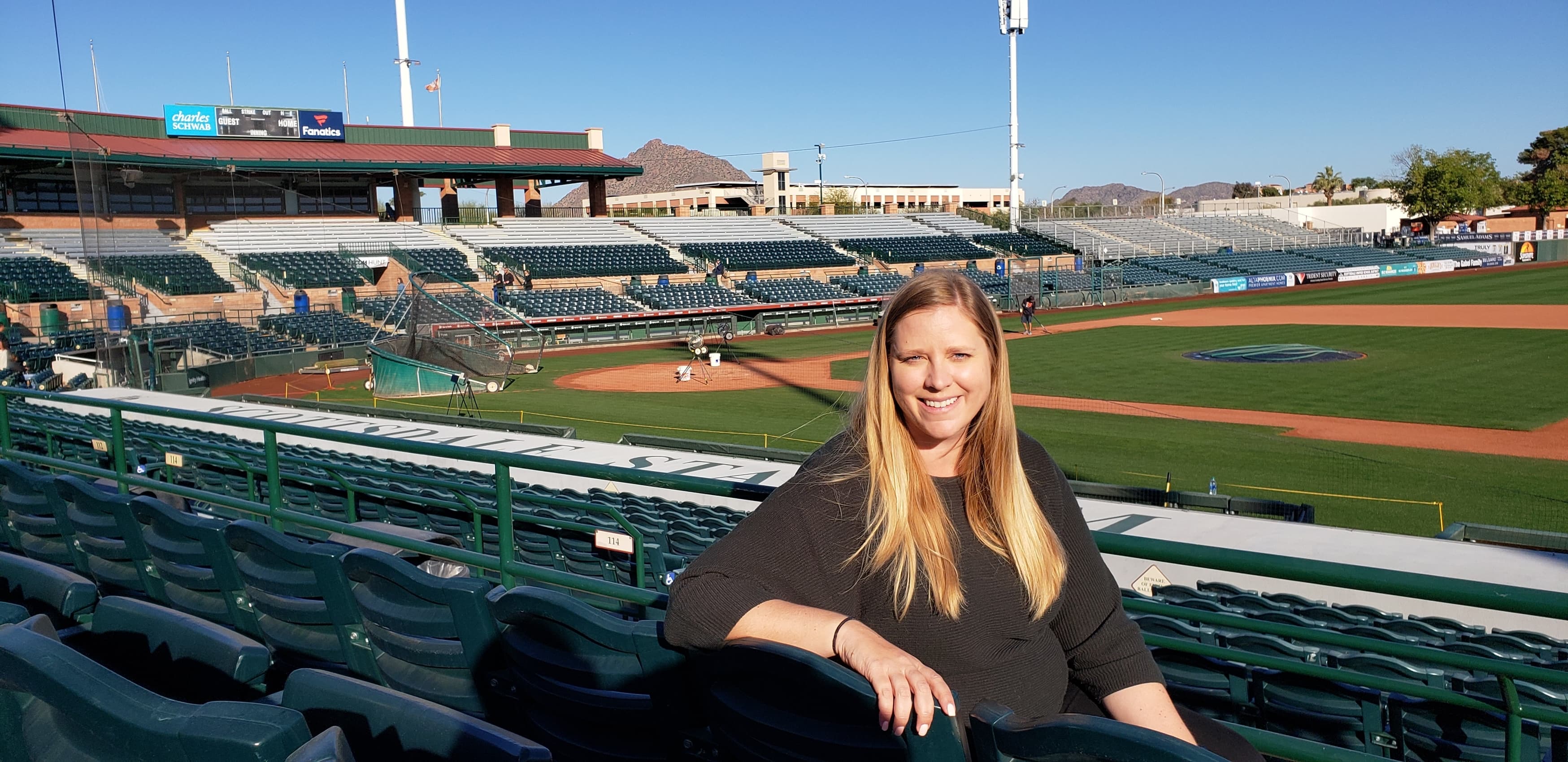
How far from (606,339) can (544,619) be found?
39.6m

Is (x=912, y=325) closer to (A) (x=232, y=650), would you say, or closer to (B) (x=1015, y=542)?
(B) (x=1015, y=542)

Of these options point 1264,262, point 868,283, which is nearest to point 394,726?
point 868,283

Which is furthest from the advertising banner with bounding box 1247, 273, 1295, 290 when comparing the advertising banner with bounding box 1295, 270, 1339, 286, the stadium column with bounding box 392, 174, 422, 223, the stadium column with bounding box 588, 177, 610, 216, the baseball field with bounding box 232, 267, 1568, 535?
the stadium column with bounding box 392, 174, 422, 223

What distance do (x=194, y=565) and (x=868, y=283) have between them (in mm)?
Result: 48870

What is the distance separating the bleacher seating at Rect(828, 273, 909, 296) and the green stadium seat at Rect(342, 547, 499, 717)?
46986 mm

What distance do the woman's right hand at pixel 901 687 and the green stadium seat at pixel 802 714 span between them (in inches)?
0.9

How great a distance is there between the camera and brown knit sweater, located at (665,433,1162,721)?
8.05 ft

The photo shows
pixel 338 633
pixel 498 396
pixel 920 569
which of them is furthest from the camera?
pixel 498 396

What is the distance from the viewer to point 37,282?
35.6m

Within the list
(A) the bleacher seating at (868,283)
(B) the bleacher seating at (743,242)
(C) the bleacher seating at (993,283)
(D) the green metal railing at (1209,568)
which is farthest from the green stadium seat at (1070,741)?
(B) the bleacher seating at (743,242)

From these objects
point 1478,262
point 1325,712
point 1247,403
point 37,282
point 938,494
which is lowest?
point 1247,403

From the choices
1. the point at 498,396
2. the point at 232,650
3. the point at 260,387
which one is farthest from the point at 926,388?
the point at 260,387

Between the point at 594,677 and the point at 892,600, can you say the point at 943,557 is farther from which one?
the point at 594,677

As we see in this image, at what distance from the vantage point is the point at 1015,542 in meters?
2.60
